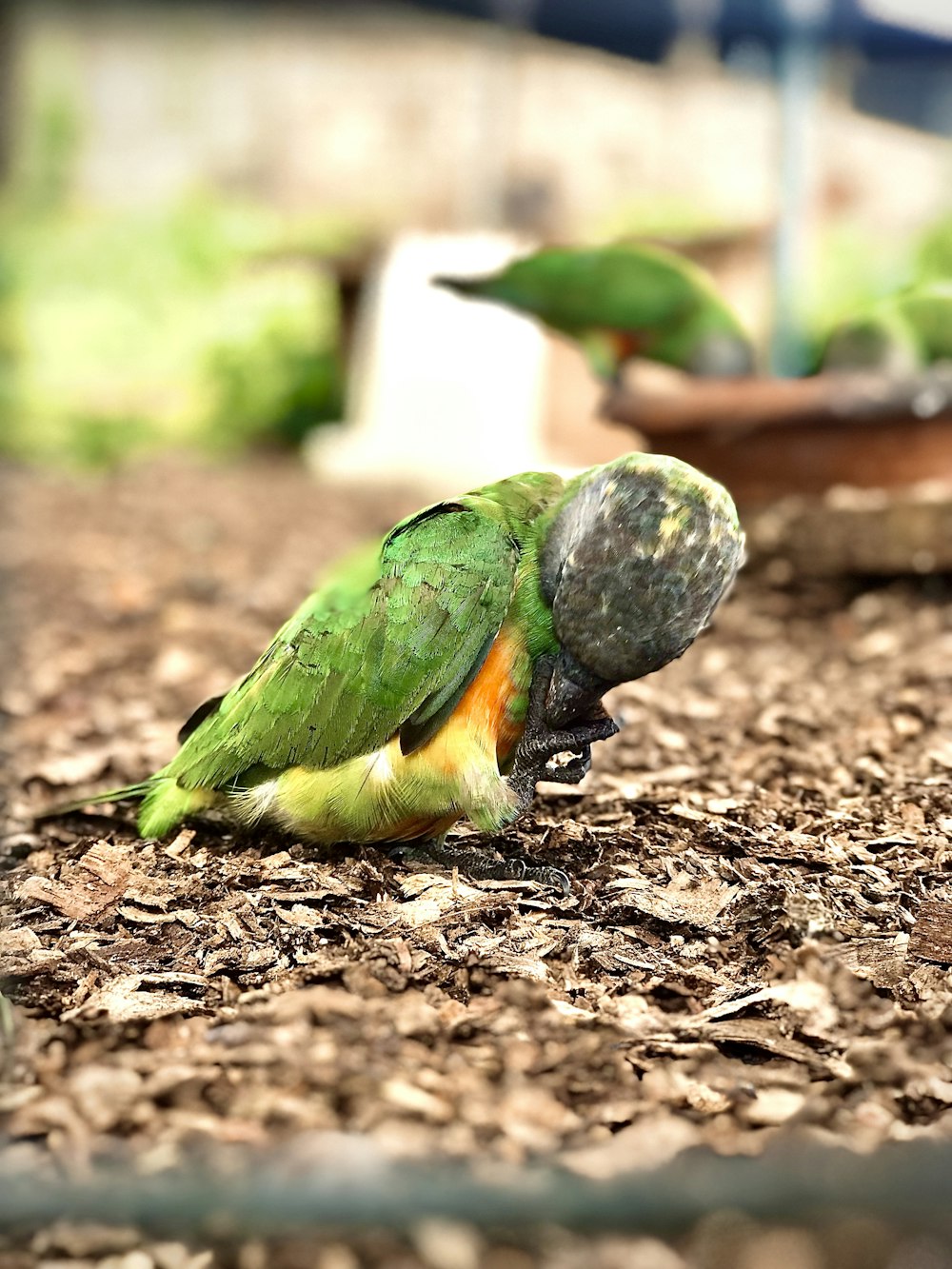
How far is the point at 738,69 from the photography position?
9156mm

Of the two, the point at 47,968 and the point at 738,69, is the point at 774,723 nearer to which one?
the point at 47,968

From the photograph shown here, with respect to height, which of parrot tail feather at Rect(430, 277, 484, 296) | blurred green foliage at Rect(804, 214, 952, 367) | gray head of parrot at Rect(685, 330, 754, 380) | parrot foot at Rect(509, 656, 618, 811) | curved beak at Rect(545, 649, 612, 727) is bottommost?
parrot foot at Rect(509, 656, 618, 811)

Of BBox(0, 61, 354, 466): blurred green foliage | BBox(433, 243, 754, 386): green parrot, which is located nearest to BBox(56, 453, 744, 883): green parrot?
BBox(433, 243, 754, 386): green parrot

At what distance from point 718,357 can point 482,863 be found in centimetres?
367

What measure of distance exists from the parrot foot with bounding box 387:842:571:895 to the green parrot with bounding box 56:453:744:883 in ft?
0.05

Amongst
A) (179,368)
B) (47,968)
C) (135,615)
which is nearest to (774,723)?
(47,968)

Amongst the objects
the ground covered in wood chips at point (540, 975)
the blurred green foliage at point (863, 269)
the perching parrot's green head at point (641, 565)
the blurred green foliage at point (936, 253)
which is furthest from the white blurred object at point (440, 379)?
the perching parrot's green head at point (641, 565)

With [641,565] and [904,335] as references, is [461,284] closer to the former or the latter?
[904,335]

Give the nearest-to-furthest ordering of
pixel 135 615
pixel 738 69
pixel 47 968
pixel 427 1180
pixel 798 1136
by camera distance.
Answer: pixel 427 1180
pixel 798 1136
pixel 47 968
pixel 135 615
pixel 738 69

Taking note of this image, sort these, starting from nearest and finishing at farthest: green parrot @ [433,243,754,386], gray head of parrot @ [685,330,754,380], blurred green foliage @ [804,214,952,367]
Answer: green parrot @ [433,243,754,386], gray head of parrot @ [685,330,754,380], blurred green foliage @ [804,214,952,367]

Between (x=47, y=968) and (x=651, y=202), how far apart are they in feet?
36.3

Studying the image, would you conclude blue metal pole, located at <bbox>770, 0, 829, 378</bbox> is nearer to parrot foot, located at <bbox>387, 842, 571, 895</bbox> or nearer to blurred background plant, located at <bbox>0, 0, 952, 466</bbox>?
blurred background plant, located at <bbox>0, 0, 952, 466</bbox>

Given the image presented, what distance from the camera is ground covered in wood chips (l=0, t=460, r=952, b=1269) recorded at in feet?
5.51

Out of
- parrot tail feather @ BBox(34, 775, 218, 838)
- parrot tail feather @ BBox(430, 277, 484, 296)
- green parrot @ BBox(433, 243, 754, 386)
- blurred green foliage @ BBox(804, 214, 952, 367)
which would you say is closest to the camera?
parrot tail feather @ BBox(34, 775, 218, 838)
